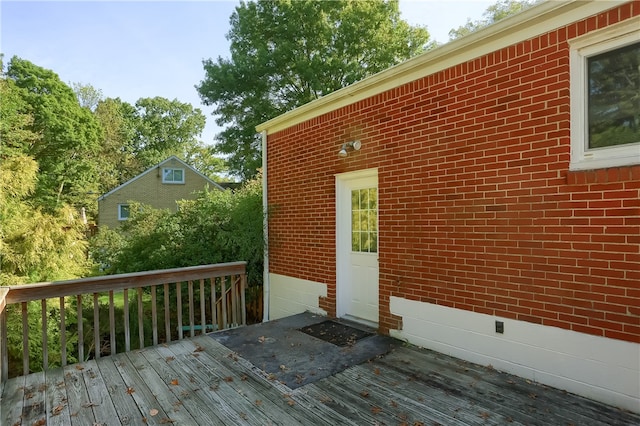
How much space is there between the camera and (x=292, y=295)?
5734 millimetres

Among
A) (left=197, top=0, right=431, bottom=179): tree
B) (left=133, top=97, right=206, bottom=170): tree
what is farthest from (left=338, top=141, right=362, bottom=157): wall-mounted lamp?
(left=133, top=97, right=206, bottom=170): tree

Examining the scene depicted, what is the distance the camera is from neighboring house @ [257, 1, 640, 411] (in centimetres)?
255

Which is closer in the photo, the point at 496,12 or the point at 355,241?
the point at 355,241

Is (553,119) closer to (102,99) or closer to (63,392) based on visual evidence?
(63,392)

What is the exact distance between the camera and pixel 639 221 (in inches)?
95.8

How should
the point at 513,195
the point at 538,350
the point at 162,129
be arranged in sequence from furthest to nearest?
the point at 162,129
the point at 513,195
the point at 538,350

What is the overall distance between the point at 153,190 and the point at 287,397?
19111mm

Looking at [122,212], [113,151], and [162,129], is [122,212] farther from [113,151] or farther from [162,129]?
[162,129]

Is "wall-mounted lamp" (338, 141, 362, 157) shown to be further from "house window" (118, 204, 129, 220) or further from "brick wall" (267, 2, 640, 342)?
"house window" (118, 204, 129, 220)

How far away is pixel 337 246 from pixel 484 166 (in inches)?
91.0

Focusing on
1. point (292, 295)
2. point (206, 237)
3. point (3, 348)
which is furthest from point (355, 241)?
point (3, 348)

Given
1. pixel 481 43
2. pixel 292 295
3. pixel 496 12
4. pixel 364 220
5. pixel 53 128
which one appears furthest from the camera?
pixel 53 128

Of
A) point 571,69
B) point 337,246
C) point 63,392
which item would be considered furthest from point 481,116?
point 63,392

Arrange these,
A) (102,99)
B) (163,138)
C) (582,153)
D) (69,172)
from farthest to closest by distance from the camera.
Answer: (163,138)
(102,99)
(69,172)
(582,153)
